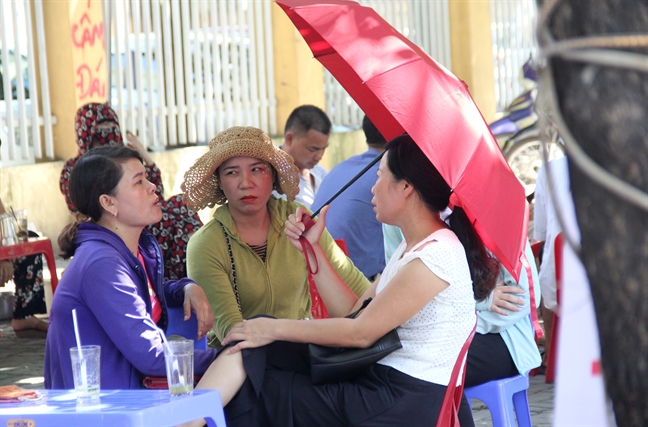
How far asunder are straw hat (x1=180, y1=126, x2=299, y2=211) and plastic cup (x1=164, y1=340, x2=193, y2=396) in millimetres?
1406

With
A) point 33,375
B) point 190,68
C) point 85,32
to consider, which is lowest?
point 33,375

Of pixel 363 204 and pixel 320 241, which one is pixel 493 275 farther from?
pixel 363 204

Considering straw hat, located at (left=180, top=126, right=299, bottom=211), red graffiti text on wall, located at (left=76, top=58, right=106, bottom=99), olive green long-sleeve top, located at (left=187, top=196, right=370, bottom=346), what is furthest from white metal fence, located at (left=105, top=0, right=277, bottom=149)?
olive green long-sleeve top, located at (left=187, top=196, right=370, bottom=346)

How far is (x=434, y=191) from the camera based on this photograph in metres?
3.42

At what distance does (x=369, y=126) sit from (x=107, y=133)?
87.5 inches

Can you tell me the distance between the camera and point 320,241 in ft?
13.5

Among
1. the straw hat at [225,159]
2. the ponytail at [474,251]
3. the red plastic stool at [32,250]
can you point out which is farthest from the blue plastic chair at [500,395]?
the red plastic stool at [32,250]

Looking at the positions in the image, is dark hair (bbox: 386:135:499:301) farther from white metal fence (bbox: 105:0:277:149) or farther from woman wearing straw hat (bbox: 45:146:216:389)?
white metal fence (bbox: 105:0:277:149)

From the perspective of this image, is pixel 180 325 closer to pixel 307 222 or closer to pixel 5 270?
pixel 307 222

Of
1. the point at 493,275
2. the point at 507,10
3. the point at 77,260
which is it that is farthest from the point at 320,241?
the point at 507,10

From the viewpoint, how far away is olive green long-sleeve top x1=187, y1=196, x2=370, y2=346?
12.9 feet

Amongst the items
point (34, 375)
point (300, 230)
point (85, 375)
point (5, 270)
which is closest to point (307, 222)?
point (300, 230)

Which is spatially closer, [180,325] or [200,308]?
[200,308]

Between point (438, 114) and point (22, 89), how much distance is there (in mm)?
6531
